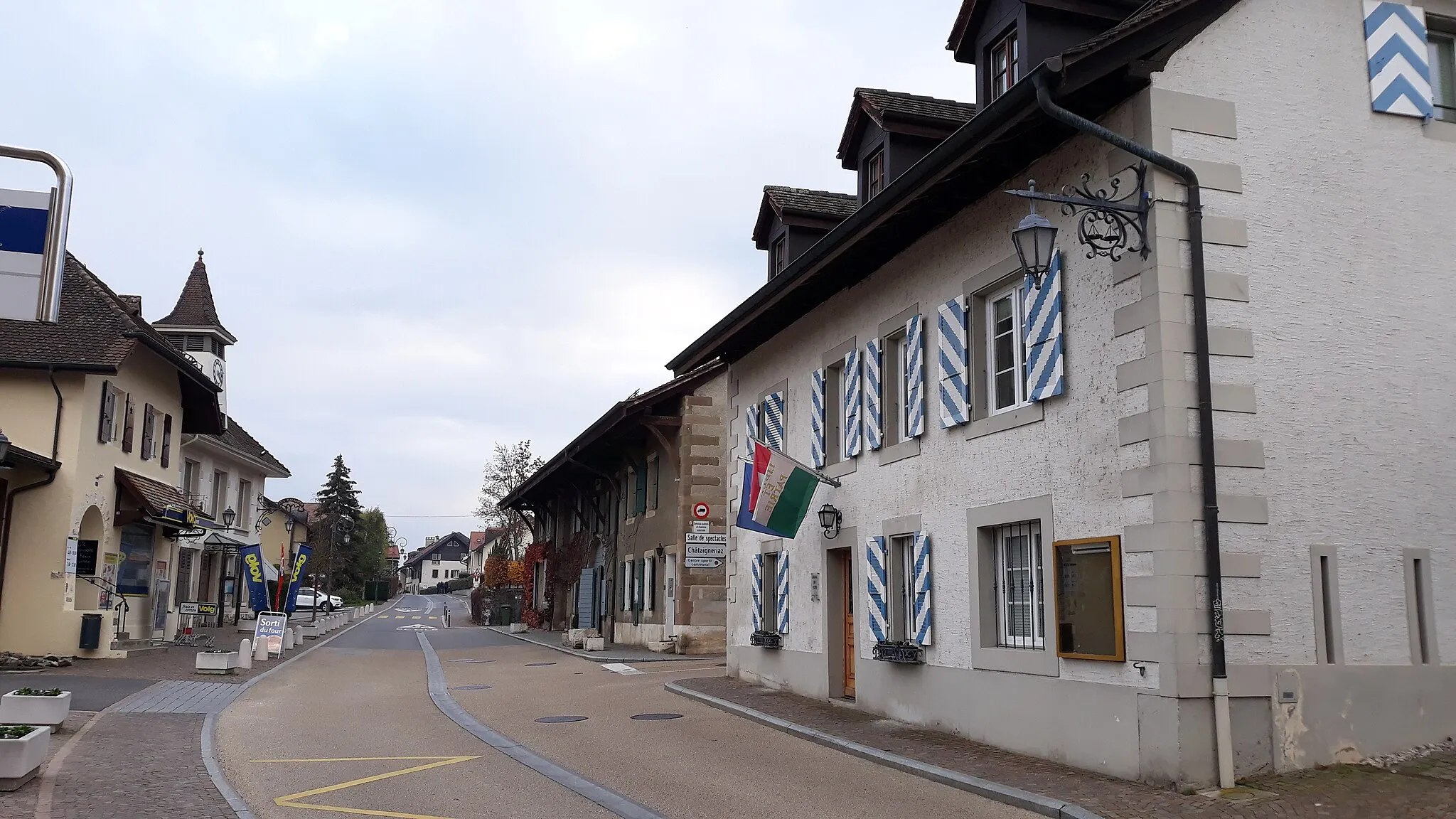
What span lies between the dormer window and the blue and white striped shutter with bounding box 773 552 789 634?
749 centimetres

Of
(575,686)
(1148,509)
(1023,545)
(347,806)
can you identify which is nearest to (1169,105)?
(1148,509)

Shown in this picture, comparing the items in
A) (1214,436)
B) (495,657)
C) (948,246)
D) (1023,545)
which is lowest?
(495,657)

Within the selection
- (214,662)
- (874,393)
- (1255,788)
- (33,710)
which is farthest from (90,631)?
(1255,788)

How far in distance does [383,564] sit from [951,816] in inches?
4322

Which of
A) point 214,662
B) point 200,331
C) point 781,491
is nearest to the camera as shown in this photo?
point 781,491

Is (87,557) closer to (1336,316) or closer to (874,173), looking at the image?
(874,173)

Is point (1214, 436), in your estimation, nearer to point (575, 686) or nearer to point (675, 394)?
point (575, 686)

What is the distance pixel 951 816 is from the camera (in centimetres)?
846

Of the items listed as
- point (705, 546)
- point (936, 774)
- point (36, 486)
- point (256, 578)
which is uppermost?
point (36, 486)

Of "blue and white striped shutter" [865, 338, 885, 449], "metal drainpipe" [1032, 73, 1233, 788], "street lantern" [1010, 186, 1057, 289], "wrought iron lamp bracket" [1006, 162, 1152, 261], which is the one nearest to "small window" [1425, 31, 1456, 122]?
"metal drainpipe" [1032, 73, 1233, 788]

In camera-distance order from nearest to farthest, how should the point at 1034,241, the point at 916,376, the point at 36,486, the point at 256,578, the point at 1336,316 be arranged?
the point at 1034,241 → the point at 1336,316 → the point at 916,376 → the point at 36,486 → the point at 256,578

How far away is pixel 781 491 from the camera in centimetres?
1481

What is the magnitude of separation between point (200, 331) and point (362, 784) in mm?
31265

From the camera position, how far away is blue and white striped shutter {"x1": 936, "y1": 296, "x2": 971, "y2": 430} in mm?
11898
